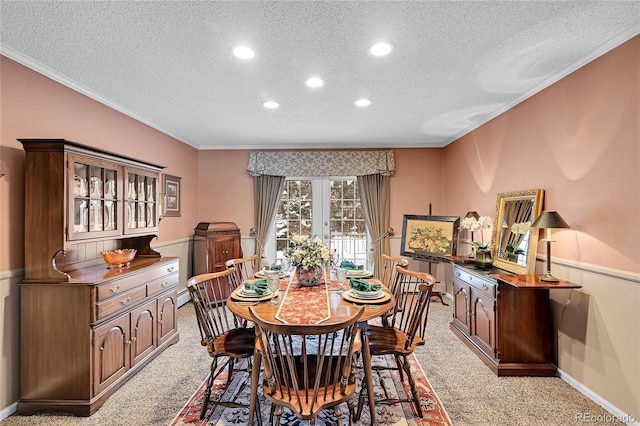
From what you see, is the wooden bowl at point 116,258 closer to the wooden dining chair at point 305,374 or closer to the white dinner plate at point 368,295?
the wooden dining chair at point 305,374

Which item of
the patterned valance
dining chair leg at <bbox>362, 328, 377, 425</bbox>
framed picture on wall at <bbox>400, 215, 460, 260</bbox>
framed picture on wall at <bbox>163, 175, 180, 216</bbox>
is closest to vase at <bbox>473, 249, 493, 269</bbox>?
framed picture on wall at <bbox>400, 215, 460, 260</bbox>

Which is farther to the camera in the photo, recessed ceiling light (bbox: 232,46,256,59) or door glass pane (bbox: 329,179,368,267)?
door glass pane (bbox: 329,179,368,267)

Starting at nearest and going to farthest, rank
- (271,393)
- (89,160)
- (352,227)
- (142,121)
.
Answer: (271,393) < (89,160) < (142,121) < (352,227)

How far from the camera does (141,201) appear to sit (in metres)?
3.17

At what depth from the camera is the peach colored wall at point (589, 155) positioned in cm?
208

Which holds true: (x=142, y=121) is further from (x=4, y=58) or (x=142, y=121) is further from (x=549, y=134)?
(x=549, y=134)

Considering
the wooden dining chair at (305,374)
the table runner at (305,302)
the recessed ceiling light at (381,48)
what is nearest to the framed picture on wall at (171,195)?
the table runner at (305,302)

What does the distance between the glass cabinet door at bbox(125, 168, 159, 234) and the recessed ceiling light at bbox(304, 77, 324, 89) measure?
1886 millimetres

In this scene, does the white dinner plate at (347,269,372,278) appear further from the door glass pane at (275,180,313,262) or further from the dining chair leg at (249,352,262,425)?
the door glass pane at (275,180,313,262)

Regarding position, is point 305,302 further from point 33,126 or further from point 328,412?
point 33,126

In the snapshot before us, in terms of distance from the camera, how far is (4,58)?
7.36 ft

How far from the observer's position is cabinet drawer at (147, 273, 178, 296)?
2973 mm

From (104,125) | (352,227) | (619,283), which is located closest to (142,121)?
(104,125)

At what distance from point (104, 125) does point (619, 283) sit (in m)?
4.67
